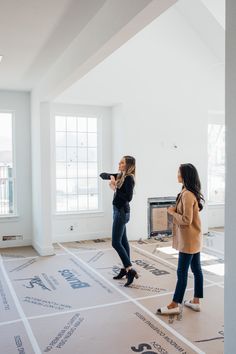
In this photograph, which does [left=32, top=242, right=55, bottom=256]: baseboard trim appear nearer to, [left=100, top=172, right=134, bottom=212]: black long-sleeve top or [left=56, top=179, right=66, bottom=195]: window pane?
[left=56, top=179, right=66, bottom=195]: window pane

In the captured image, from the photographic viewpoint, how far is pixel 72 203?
6.41 metres

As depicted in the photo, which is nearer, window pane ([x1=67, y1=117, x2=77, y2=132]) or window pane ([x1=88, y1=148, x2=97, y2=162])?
window pane ([x1=67, y1=117, x2=77, y2=132])

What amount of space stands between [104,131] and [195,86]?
6.26 feet

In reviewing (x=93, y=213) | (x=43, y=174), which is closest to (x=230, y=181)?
(x=43, y=174)

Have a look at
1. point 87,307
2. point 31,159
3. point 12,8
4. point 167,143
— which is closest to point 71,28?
point 12,8

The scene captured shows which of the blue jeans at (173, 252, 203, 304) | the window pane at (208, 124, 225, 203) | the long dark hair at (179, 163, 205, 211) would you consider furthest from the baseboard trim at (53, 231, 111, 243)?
the long dark hair at (179, 163, 205, 211)

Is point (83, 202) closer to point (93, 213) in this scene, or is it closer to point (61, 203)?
point (93, 213)

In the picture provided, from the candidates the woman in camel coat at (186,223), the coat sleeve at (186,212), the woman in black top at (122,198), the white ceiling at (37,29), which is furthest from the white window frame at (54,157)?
the coat sleeve at (186,212)

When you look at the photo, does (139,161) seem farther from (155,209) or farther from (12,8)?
(12,8)

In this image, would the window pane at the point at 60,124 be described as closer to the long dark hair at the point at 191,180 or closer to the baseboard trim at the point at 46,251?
the baseboard trim at the point at 46,251

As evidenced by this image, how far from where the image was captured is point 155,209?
21.5ft

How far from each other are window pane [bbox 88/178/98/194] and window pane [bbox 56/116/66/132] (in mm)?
1029

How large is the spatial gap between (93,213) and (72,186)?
2.03 ft

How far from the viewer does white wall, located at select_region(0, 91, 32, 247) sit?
5.82m
